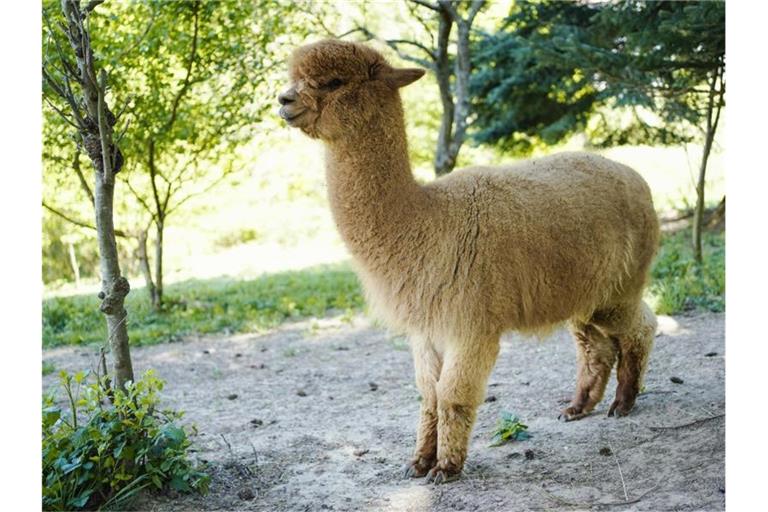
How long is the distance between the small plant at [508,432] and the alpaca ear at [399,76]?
2.05 meters

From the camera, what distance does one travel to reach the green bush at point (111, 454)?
128 inches

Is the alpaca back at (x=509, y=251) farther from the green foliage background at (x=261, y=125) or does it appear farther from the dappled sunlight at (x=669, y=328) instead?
the dappled sunlight at (x=669, y=328)

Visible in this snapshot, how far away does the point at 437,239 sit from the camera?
3.69 meters

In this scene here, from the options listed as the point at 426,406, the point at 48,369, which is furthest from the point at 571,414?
the point at 48,369

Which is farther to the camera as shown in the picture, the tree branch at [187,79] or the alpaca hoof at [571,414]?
the tree branch at [187,79]

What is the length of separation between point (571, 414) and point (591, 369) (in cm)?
31

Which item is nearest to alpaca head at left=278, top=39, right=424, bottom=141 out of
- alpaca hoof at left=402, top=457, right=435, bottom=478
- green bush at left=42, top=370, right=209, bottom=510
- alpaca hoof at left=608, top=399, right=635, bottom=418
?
green bush at left=42, top=370, right=209, bottom=510

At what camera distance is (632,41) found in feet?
26.0

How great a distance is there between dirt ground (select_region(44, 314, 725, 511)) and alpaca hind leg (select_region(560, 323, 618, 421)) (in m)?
0.09

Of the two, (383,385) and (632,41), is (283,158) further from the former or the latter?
(383,385)

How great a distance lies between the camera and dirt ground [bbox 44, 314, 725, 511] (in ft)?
11.8

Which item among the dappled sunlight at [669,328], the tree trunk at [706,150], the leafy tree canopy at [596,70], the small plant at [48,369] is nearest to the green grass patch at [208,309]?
the small plant at [48,369]
